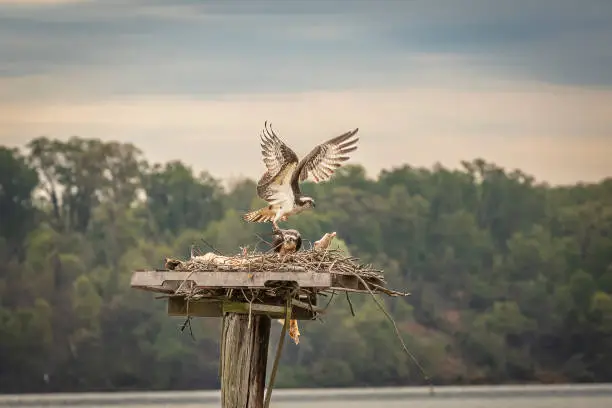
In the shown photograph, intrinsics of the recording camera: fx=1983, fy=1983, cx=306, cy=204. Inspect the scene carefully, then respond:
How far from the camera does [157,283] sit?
18.5 meters

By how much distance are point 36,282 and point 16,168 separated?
7.17 meters

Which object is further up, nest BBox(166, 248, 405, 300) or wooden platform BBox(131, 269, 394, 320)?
nest BBox(166, 248, 405, 300)

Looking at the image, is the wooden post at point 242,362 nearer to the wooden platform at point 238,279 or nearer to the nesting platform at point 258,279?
the nesting platform at point 258,279

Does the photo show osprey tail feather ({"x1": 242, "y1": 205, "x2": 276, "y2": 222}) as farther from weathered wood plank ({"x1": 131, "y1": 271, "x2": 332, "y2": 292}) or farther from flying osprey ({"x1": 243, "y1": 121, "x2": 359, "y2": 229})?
weathered wood plank ({"x1": 131, "y1": 271, "x2": 332, "y2": 292})

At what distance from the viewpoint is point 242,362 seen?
61.6 feet

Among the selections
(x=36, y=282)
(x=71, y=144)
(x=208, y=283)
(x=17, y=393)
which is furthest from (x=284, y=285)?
(x=71, y=144)

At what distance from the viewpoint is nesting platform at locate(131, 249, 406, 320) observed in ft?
59.4

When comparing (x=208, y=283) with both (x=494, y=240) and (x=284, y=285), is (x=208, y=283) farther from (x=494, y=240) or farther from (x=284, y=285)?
(x=494, y=240)

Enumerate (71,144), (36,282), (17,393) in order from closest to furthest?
(17,393) → (36,282) → (71,144)

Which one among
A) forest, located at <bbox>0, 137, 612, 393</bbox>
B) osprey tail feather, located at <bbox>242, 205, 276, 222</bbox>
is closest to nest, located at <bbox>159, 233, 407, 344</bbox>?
osprey tail feather, located at <bbox>242, 205, 276, 222</bbox>

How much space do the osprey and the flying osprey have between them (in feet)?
1.08

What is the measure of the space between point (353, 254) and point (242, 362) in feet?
192

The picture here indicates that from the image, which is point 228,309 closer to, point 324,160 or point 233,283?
point 233,283

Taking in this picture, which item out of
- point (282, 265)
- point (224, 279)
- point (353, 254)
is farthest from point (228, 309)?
point (353, 254)
